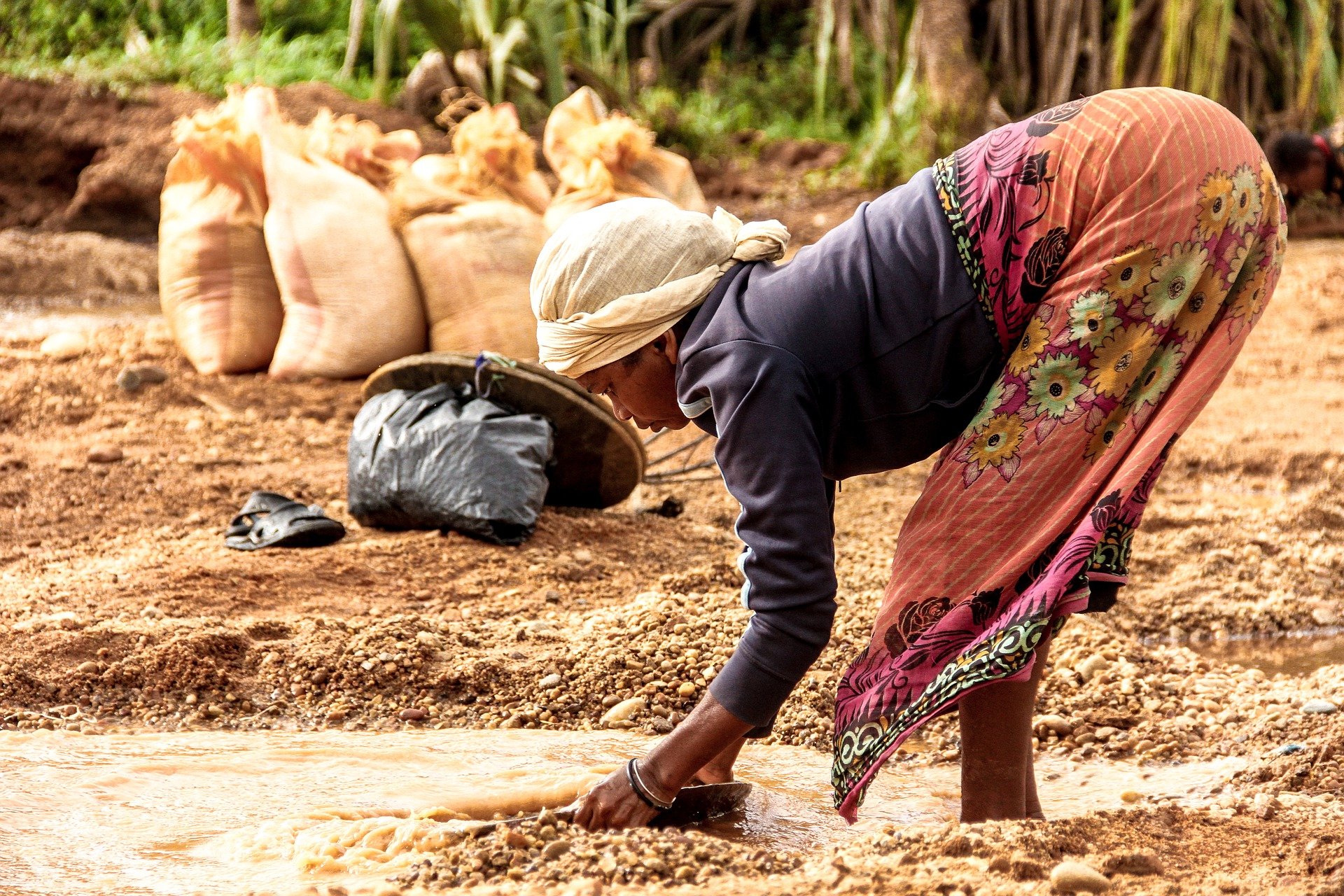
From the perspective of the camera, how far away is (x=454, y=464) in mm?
3375

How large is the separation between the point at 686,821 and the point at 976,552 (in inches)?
26.1

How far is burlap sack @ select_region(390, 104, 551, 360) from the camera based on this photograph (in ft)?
16.3

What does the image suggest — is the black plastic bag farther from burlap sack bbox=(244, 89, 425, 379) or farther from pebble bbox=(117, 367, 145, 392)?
pebble bbox=(117, 367, 145, 392)

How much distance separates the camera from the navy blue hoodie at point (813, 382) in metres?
1.63

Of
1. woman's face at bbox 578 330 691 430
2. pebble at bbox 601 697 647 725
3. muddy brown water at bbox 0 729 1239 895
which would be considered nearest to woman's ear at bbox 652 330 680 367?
woman's face at bbox 578 330 691 430

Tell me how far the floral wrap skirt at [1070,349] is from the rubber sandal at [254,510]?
7.20 feet

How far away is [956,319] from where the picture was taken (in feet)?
5.67

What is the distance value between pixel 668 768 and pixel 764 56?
1072 cm

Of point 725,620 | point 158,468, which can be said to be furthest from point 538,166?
point 725,620

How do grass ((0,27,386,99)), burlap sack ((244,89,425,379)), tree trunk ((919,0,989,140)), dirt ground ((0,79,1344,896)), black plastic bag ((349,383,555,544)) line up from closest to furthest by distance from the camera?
dirt ground ((0,79,1344,896)), black plastic bag ((349,383,555,544)), burlap sack ((244,89,425,379)), tree trunk ((919,0,989,140)), grass ((0,27,386,99))

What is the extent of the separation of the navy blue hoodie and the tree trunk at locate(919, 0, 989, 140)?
21.2 feet

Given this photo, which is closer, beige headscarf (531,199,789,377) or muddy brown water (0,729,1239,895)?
beige headscarf (531,199,789,377)

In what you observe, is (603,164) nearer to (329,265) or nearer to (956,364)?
(329,265)

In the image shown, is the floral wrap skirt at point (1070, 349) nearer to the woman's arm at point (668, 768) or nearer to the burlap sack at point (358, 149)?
the woman's arm at point (668, 768)
